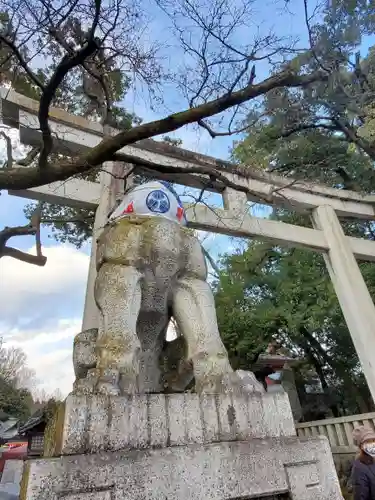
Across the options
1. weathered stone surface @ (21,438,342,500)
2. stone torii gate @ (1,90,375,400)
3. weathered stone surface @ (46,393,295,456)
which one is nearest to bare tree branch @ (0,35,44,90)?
stone torii gate @ (1,90,375,400)

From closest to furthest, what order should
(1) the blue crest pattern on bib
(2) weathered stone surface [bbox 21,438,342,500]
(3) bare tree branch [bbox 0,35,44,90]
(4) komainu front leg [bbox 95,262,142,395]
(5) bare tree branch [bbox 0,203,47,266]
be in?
(2) weathered stone surface [bbox 21,438,342,500] < (4) komainu front leg [bbox 95,262,142,395] < (1) the blue crest pattern on bib < (3) bare tree branch [bbox 0,35,44,90] < (5) bare tree branch [bbox 0,203,47,266]

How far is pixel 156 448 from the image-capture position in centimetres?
137

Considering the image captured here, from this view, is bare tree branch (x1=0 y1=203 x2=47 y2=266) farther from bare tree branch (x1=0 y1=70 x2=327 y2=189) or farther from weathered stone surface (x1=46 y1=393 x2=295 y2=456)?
weathered stone surface (x1=46 y1=393 x2=295 y2=456)

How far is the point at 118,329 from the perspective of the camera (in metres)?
1.72

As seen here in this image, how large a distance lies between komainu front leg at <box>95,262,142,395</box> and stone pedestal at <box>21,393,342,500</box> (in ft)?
Result: 0.46

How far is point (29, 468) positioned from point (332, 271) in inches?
213

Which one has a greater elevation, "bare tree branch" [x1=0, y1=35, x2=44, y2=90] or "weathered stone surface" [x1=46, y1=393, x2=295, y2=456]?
"bare tree branch" [x1=0, y1=35, x2=44, y2=90]

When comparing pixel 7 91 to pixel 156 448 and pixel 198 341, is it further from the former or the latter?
pixel 156 448

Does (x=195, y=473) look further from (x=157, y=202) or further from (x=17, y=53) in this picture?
(x=17, y=53)

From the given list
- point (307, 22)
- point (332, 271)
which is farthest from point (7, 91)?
point (332, 271)

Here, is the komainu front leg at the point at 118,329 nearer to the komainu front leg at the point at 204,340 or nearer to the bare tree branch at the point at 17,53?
the komainu front leg at the point at 204,340

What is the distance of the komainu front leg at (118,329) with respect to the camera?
1548 millimetres

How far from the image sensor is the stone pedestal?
122 centimetres

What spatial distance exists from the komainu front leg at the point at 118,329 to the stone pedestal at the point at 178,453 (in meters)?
0.14
